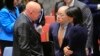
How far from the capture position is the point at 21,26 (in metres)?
5.93

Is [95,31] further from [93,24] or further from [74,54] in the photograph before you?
[74,54]

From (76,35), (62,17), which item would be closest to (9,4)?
(62,17)

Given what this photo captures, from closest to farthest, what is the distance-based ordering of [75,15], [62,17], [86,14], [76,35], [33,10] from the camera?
[76,35], [33,10], [75,15], [62,17], [86,14]

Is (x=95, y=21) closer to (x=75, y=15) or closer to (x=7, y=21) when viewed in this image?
(x=7, y=21)

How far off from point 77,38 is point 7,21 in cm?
173

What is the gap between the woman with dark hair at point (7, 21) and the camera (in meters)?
7.21

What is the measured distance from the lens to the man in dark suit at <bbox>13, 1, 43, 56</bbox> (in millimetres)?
5906

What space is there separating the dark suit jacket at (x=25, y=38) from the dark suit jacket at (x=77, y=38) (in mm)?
464

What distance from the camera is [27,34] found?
233 inches

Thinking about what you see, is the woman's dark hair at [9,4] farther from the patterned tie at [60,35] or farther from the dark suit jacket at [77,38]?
the dark suit jacket at [77,38]

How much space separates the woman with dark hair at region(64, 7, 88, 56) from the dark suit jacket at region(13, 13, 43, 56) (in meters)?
0.46

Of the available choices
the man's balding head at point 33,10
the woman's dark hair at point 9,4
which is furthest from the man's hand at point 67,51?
the woman's dark hair at point 9,4

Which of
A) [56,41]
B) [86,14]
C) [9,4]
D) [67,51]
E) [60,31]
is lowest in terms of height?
[67,51]

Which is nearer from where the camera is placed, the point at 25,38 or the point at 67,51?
the point at 25,38
